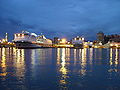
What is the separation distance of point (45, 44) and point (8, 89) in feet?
521

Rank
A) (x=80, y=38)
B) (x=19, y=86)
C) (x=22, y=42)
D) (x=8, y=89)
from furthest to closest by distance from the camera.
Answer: (x=80, y=38) < (x=22, y=42) < (x=19, y=86) < (x=8, y=89)

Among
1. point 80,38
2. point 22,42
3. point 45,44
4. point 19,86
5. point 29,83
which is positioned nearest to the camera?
point 19,86

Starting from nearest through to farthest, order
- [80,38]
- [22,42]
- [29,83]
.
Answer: [29,83]
[22,42]
[80,38]

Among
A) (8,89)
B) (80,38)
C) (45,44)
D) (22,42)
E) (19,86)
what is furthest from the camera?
→ (80,38)

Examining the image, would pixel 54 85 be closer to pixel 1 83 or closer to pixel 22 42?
pixel 1 83

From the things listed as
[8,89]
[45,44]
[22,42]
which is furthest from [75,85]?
[45,44]

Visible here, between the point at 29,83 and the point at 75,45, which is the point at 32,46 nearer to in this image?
the point at 75,45

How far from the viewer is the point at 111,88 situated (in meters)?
12.5

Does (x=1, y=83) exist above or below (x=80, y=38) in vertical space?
below

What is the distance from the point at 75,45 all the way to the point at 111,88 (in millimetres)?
163497

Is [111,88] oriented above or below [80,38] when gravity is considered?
below

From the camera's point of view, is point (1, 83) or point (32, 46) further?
point (32, 46)

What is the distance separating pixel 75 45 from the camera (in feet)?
576

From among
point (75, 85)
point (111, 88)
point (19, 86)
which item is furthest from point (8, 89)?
point (111, 88)
